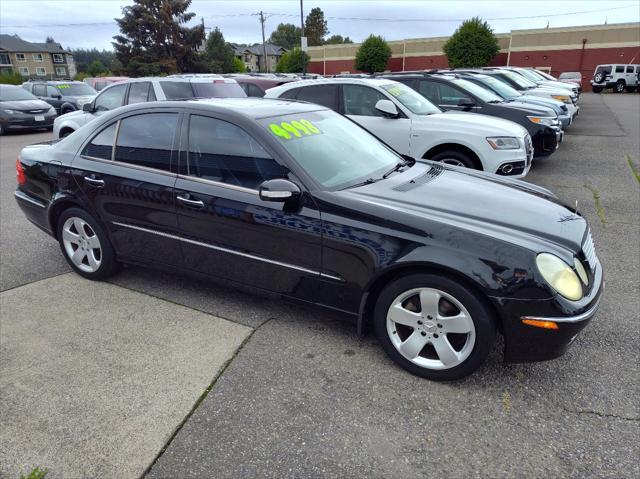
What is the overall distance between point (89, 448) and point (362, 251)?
1799 millimetres

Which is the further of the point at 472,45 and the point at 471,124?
the point at 472,45

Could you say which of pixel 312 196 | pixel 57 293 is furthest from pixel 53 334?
pixel 312 196

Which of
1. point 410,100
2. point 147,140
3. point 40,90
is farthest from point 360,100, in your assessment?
point 40,90

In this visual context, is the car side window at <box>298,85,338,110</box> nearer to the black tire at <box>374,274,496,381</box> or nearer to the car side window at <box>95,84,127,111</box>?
the car side window at <box>95,84,127,111</box>

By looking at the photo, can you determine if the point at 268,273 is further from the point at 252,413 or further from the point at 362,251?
the point at 252,413

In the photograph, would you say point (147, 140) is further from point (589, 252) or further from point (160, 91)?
point (160, 91)

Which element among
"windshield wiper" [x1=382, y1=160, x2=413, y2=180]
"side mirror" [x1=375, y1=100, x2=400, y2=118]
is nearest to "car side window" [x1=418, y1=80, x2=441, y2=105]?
"side mirror" [x1=375, y1=100, x2=400, y2=118]

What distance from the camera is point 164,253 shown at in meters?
3.71

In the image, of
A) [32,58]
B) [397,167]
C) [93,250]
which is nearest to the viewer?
[397,167]

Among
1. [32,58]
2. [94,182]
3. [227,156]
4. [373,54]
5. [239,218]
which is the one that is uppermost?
[32,58]

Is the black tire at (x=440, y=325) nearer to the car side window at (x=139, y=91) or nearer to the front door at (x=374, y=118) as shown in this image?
the front door at (x=374, y=118)

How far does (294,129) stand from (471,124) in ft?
12.6

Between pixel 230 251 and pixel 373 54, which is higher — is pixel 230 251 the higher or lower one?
the lower one

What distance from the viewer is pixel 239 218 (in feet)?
10.5
